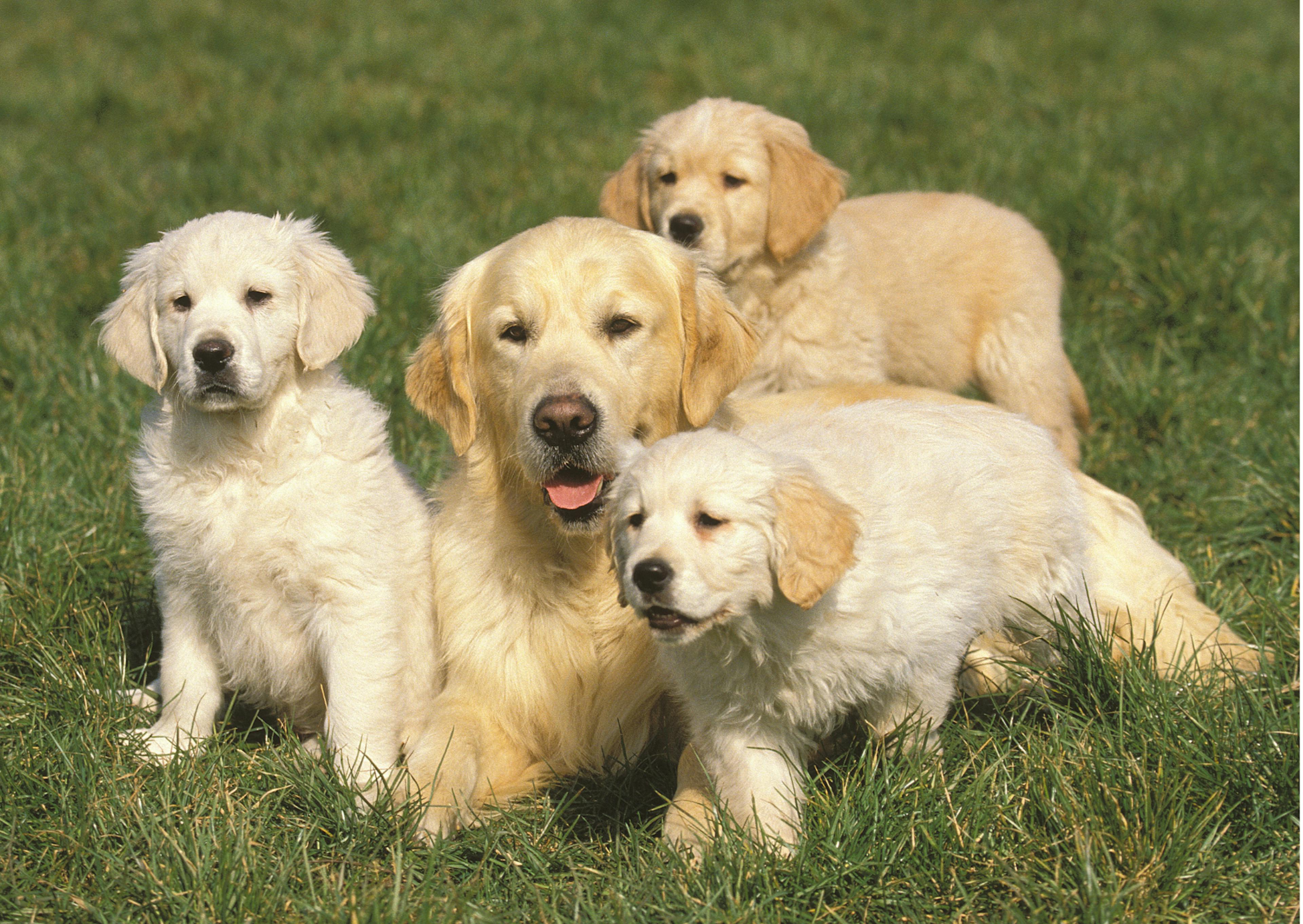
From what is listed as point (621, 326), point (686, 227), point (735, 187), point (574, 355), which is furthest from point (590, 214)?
point (574, 355)

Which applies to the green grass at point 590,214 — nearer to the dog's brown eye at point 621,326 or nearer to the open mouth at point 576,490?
the open mouth at point 576,490

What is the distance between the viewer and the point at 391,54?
9406 mm

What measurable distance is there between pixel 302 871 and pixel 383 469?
1.09 meters

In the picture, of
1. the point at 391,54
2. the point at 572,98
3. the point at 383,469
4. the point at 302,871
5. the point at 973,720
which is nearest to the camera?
the point at 302,871

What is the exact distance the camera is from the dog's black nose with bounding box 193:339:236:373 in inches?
123

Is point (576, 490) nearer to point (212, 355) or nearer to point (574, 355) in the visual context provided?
point (574, 355)

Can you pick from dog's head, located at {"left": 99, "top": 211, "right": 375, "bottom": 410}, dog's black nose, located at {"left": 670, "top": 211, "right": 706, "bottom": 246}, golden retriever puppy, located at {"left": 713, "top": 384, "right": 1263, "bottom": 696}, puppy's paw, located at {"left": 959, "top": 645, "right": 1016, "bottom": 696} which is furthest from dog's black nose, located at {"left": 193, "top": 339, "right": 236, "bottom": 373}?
dog's black nose, located at {"left": 670, "top": 211, "right": 706, "bottom": 246}

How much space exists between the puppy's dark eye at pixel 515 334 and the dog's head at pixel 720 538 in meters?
0.86

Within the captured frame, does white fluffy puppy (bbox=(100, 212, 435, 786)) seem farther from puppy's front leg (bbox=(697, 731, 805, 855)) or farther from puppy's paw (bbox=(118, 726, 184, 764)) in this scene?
puppy's front leg (bbox=(697, 731, 805, 855))

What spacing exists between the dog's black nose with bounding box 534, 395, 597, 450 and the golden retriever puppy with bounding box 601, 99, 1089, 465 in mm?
2018

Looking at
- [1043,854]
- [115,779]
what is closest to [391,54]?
[115,779]

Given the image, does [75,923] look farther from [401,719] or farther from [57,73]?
[57,73]

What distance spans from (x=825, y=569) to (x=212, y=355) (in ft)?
5.23

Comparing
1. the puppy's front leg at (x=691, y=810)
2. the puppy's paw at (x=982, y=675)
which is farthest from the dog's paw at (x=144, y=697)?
the puppy's paw at (x=982, y=675)
